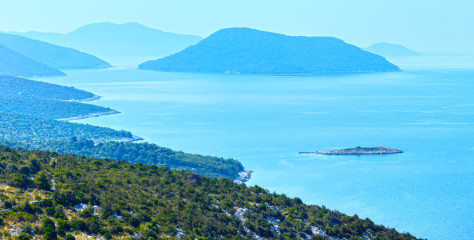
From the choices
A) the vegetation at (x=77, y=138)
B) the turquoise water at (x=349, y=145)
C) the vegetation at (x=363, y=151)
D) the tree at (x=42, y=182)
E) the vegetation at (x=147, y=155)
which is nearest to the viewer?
the tree at (x=42, y=182)

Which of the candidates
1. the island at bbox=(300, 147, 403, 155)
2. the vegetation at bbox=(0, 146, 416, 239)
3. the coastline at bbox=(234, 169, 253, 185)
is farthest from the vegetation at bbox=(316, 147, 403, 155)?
the vegetation at bbox=(0, 146, 416, 239)

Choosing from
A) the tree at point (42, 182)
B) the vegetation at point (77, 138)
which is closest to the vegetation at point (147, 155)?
the vegetation at point (77, 138)

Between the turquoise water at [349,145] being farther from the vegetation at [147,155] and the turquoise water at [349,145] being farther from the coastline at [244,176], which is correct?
the vegetation at [147,155]

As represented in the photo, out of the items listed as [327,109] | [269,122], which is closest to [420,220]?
[269,122]

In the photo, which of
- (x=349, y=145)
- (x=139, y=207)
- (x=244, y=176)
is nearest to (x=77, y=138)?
(x=244, y=176)

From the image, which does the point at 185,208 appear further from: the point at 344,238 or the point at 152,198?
the point at 344,238
